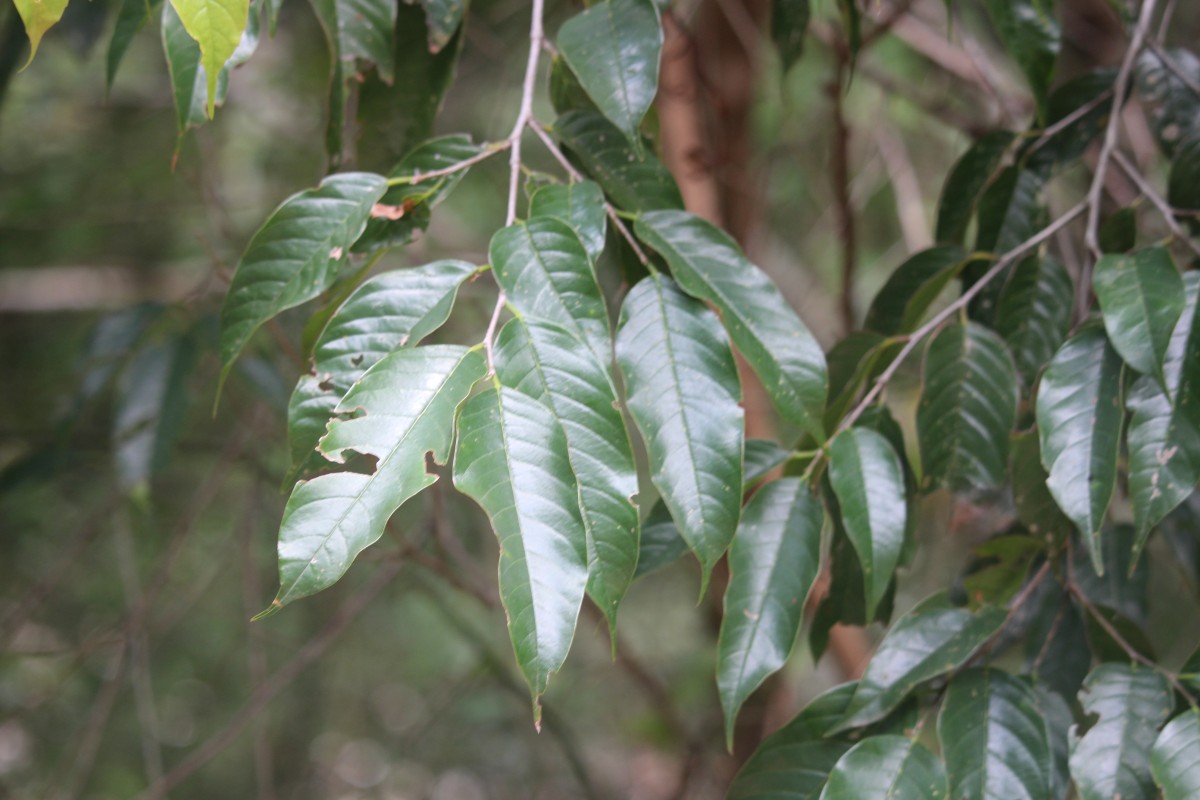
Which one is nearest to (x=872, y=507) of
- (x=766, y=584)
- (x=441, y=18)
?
(x=766, y=584)

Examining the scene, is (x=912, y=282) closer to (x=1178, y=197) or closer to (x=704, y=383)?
(x=1178, y=197)

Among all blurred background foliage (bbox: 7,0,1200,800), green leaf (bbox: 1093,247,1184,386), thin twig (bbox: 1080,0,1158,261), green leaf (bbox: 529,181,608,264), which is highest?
thin twig (bbox: 1080,0,1158,261)

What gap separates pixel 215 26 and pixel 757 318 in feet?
1.33

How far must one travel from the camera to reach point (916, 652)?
78 centimetres

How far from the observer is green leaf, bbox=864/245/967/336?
93 centimetres

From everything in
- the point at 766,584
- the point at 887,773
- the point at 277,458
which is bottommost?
the point at 277,458

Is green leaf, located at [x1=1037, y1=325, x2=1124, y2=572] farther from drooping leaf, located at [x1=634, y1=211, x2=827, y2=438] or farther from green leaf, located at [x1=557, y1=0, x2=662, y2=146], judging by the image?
green leaf, located at [x1=557, y1=0, x2=662, y2=146]

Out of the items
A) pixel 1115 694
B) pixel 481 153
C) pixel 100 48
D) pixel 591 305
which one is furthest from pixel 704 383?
pixel 100 48

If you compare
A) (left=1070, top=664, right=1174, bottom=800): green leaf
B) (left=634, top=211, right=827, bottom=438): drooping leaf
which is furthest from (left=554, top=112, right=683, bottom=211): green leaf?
(left=1070, top=664, right=1174, bottom=800): green leaf

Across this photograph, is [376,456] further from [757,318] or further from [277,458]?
[277,458]

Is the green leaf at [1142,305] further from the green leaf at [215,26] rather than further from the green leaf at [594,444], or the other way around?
the green leaf at [215,26]

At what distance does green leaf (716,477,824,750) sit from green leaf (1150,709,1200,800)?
25 cm

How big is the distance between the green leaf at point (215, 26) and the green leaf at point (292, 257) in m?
0.13

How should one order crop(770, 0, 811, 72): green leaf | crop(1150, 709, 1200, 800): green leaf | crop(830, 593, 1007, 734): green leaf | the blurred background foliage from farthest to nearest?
the blurred background foliage → crop(770, 0, 811, 72): green leaf → crop(830, 593, 1007, 734): green leaf → crop(1150, 709, 1200, 800): green leaf
